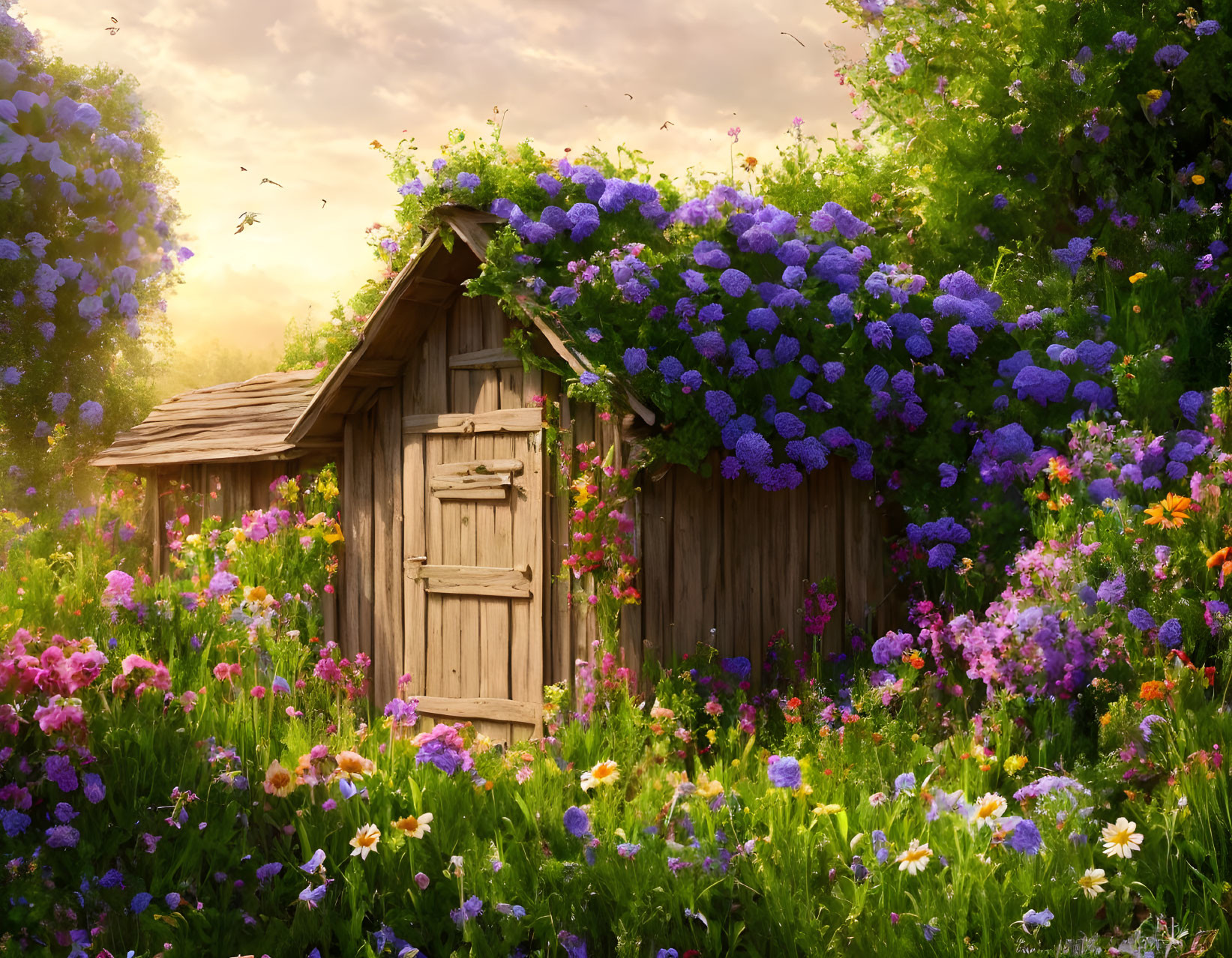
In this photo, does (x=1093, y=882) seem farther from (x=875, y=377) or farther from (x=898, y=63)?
(x=898, y=63)

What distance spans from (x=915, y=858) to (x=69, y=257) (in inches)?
601

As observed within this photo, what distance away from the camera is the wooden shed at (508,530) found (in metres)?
7.48

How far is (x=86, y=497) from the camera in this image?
49.9ft

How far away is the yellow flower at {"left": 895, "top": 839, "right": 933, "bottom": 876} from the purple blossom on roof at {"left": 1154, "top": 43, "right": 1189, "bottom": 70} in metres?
7.48

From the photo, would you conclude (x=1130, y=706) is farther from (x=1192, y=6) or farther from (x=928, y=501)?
(x=1192, y=6)

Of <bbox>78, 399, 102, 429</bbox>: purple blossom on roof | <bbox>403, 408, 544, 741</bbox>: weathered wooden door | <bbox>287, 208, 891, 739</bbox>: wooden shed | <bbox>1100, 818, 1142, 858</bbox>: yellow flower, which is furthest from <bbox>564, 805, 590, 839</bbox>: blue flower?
<bbox>78, 399, 102, 429</bbox>: purple blossom on roof

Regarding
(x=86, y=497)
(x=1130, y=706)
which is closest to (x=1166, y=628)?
(x=1130, y=706)

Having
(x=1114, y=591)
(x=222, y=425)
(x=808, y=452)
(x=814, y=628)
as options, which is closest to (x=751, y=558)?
(x=814, y=628)

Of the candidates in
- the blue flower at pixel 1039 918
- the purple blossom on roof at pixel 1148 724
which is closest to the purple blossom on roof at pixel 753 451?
the purple blossom on roof at pixel 1148 724

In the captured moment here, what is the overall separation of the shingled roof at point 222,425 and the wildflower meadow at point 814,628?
661 millimetres

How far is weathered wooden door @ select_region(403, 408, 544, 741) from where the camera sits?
7.79 metres

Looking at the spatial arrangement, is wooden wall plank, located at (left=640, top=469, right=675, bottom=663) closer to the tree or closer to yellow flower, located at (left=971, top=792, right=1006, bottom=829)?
yellow flower, located at (left=971, top=792, right=1006, bottom=829)

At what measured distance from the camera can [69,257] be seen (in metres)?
15.2

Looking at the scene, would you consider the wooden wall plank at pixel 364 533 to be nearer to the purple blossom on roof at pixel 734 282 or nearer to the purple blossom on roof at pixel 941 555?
the purple blossom on roof at pixel 734 282
